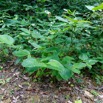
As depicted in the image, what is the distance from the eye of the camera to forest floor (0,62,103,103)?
195 centimetres

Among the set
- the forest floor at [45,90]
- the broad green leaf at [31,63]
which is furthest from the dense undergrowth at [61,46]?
the forest floor at [45,90]

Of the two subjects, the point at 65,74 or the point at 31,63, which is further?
the point at 65,74

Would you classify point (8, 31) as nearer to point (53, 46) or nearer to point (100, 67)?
point (53, 46)

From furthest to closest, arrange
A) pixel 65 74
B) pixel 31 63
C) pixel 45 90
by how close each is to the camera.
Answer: pixel 45 90, pixel 65 74, pixel 31 63

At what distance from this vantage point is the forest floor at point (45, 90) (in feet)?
6.38

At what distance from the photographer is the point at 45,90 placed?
202 centimetres

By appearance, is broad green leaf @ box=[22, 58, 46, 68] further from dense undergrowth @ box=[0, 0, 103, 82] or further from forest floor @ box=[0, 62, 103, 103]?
forest floor @ box=[0, 62, 103, 103]

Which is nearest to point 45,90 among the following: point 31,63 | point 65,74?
point 65,74

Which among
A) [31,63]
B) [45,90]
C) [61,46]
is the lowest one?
[45,90]

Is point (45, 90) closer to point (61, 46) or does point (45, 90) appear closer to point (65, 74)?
point (65, 74)

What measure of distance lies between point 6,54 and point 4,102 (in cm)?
70

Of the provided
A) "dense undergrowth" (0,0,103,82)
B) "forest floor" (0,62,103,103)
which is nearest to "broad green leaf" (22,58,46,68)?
"dense undergrowth" (0,0,103,82)

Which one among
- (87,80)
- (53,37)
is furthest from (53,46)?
(87,80)

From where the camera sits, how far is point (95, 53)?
2.39 m
